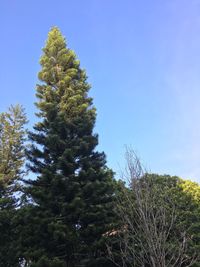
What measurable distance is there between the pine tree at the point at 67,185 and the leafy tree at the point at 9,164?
155 inches

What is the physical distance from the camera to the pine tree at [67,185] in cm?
1323

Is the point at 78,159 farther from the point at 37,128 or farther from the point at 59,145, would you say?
the point at 37,128

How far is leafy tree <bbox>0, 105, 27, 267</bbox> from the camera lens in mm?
17766

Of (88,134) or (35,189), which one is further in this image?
(88,134)

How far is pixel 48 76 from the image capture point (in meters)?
17.4

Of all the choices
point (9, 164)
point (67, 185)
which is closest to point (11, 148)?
point (9, 164)

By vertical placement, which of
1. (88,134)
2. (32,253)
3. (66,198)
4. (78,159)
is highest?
(88,134)

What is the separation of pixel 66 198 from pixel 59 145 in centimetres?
215

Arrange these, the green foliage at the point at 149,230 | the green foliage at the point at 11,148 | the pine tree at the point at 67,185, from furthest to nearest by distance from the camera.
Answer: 1. the green foliage at the point at 11,148
2. the pine tree at the point at 67,185
3. the green foliage at the point at 149,230

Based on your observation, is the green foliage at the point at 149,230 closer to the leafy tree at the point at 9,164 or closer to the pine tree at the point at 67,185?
the pine tree at the point at 67,185

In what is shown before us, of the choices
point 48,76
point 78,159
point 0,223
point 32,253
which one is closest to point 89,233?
point 32,253

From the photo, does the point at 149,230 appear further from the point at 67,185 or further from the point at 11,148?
the point at 11,148

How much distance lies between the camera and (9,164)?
25328 mm

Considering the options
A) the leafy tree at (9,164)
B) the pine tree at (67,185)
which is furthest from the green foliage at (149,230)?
the leafy tree at (9,164)
